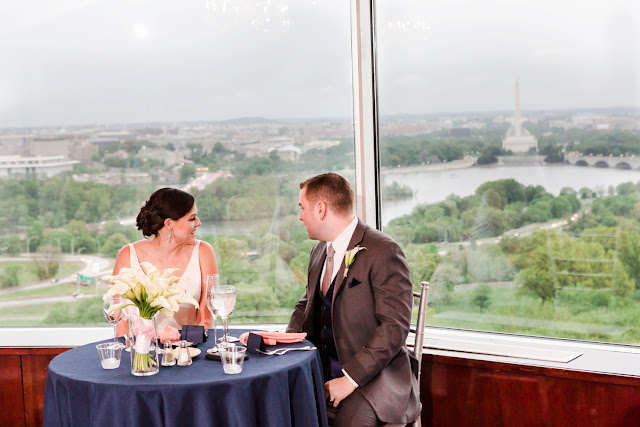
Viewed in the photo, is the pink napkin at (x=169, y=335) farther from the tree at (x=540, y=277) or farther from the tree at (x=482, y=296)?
the tree at (x=540, y=277)

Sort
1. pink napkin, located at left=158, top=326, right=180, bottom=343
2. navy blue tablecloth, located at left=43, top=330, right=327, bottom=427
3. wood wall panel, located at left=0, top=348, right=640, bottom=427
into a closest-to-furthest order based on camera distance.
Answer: navy blue tablecloth, located at left=43, top=330, right=327, bottom=427
pink napkin, located at left=158, top=326, right=180, bottom=343
wood wall panel, located at left=0, top=348, right=640, bottom=427

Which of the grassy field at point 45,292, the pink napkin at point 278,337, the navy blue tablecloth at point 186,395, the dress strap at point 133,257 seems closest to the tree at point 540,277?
the pink napkin at point 278,337

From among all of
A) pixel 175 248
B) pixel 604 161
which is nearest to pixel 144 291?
pixel 175 248

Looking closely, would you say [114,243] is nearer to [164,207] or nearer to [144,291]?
[164,207]

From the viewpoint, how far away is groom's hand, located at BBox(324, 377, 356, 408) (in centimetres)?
280

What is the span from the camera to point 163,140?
428 centimetres

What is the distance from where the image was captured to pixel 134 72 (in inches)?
167

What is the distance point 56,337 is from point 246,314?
116cm

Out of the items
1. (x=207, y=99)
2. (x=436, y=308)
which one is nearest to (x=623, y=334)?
(x=436, y=308)

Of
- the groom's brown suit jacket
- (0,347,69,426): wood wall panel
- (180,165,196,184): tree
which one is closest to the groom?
the groom's brown suit jacket

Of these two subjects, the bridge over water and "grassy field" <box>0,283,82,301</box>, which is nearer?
the bridge over water

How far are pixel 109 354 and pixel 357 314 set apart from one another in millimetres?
1041

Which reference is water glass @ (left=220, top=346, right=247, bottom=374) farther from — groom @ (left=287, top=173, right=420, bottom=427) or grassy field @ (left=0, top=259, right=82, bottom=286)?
grassy field @ (left=0, top=259, right=82, bottom=286)

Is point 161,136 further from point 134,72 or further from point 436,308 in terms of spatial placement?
point 436,308
